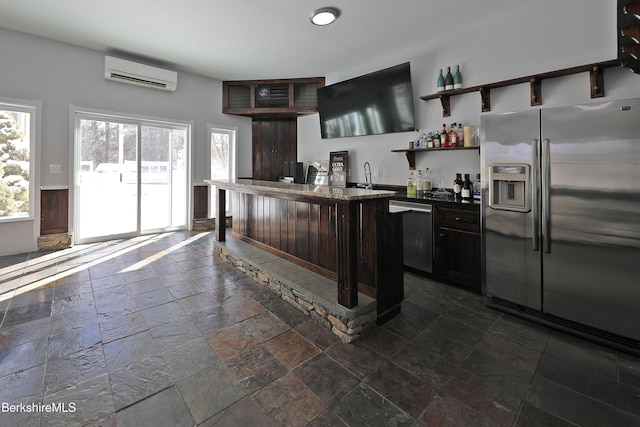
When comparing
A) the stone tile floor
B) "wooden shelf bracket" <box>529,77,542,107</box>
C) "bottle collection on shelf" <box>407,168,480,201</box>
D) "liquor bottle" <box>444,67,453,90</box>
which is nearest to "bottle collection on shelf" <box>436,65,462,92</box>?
"liquor bottle" <box>444,67,453,90</box>

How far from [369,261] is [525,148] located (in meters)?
1.51

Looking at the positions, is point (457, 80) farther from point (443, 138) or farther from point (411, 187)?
point (411, 187)

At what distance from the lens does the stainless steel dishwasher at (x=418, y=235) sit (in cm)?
325

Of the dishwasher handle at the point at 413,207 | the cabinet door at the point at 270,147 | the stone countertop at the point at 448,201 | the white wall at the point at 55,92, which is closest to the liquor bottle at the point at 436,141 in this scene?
the stone countertop at the point at 448,201

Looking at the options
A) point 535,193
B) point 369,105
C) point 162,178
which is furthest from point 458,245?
point 162,178

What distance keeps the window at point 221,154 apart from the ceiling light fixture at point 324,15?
3205mm

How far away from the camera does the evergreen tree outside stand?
12.8 ft

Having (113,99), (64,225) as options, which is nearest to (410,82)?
(113,99)

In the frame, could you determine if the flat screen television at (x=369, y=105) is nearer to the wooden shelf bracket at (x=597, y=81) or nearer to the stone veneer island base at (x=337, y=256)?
the wooden shelf bracket at (x=597, y=81)

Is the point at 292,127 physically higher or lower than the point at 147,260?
higher

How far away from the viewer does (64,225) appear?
14.4ft

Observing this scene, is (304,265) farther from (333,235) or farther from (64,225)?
(64,225)

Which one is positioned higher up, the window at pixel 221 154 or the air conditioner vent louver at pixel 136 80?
the air conditioner vent louver at pixel 136 80

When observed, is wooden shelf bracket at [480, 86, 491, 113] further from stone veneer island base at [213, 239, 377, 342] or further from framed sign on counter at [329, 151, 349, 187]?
stone veneer island base at [213, 239, 377, 342]
